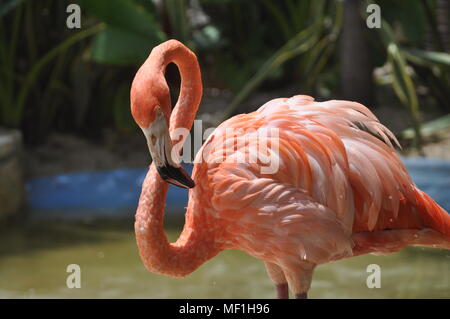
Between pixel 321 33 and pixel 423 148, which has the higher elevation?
pixel 321 33

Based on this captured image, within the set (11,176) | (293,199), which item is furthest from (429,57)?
(293,199)

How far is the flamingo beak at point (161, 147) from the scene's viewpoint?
216 centimetres

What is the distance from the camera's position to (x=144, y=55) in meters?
5.09

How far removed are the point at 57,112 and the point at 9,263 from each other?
2221mm

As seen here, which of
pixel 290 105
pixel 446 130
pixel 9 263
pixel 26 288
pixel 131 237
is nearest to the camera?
pixel 290 105

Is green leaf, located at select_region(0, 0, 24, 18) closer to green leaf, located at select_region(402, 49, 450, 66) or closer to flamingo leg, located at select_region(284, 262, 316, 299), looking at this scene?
green leaf, located at select_region(402, 49, 450, 66)

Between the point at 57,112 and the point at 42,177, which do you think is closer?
the point at 42,177

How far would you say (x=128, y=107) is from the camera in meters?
5.63

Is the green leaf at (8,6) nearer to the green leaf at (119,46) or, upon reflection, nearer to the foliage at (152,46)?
the foliage at (152,46)

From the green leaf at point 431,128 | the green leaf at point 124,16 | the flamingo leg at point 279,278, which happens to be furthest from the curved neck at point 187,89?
the green leaf at point 431,128

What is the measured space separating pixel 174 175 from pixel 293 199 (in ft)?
1.48

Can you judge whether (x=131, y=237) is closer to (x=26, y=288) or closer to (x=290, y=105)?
(x=26, y=288)

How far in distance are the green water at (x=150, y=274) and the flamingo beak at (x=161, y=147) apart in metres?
1.45

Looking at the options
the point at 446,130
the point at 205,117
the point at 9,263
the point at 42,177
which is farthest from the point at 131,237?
the point at 446,130
